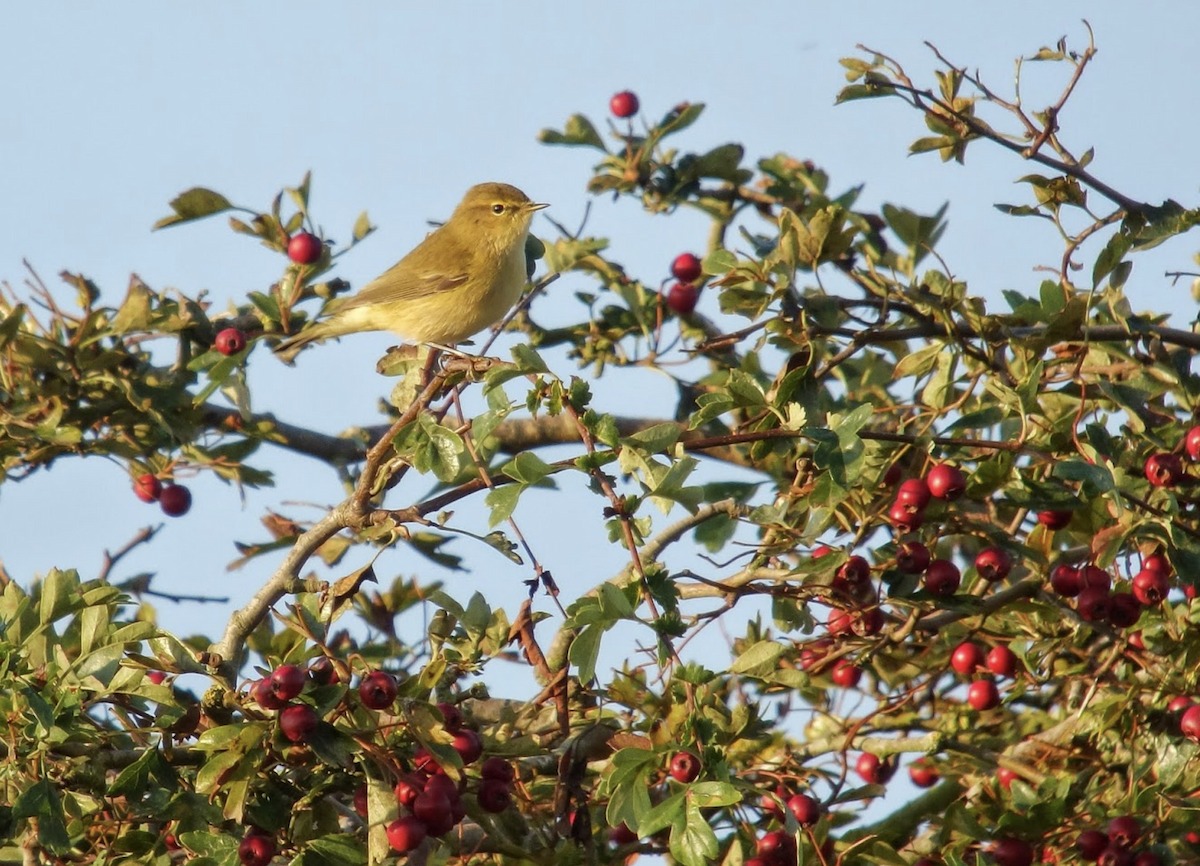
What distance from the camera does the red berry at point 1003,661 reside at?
4.18 metres

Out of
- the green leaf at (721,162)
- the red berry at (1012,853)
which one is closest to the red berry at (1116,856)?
the red berry at (1012,853)

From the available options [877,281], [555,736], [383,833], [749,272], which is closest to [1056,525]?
[877,281]

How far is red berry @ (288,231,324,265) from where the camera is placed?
4.95m

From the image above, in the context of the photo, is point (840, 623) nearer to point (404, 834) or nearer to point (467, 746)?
point (467, 746)

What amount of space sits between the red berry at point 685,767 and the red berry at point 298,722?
2.62 feet

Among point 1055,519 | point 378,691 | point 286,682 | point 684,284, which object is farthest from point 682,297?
point 286,682

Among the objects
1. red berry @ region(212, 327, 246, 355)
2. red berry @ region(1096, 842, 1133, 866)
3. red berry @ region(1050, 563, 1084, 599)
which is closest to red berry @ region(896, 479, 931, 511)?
red berry @ region(1050, 563, 1084, 599)

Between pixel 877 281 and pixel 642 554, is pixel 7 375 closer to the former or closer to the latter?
pixel 642 554

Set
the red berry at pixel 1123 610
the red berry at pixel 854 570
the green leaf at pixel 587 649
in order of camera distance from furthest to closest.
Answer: the red berry at pixel 1123 610, the red berry at pixel 854 570, the green leaf at pixel 587 649

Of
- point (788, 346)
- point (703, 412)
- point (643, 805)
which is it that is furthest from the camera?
point (788, 346)

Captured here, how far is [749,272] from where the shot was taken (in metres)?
3.86

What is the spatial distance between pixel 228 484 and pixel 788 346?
2301 millimetres

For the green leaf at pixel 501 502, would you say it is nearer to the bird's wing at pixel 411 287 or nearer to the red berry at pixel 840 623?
the red berry at pixel 840 623

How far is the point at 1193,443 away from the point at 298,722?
246 centimetres
